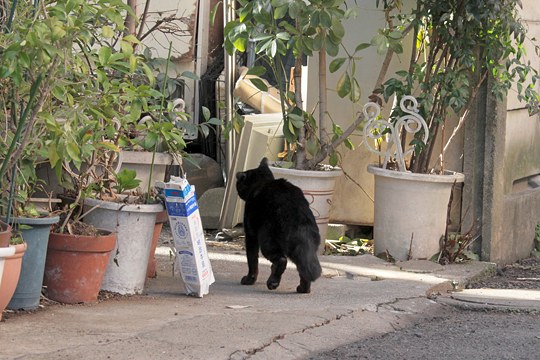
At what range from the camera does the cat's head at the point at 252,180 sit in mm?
6930

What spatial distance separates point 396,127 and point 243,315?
2.85 meters

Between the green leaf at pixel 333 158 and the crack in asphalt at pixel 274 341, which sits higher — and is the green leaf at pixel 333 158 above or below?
above

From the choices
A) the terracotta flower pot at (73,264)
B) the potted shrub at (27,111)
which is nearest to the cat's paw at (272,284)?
the terracotta flower pot at (73,264)

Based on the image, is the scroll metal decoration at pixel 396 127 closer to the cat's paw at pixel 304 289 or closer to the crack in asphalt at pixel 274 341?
the cat's paw at pixel 304 289

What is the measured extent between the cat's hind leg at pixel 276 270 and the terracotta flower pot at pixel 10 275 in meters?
1.93

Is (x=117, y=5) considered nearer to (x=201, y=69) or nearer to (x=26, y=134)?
(x=26, y=134)

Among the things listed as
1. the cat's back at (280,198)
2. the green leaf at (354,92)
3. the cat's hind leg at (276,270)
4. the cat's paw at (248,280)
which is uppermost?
the green leaf at (354,92)

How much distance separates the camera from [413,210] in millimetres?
7969

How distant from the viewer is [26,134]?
5.07 metres

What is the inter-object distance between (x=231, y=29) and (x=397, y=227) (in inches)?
79.9

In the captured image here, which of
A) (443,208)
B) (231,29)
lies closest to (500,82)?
(443,208)

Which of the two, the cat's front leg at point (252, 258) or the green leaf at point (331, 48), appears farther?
the green leaf at point (331, 48)

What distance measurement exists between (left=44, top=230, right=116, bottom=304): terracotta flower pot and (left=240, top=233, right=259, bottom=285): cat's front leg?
1246 mm

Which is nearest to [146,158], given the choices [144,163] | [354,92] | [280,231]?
[144,163]
